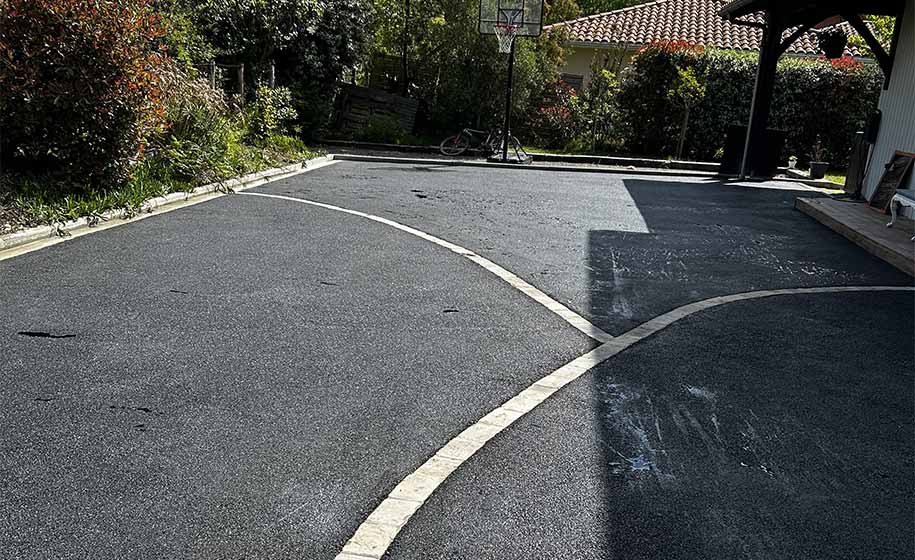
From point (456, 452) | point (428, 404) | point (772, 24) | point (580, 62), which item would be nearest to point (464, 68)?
point (772, 24)

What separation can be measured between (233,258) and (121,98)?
3.22 m

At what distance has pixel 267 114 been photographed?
15609 mm

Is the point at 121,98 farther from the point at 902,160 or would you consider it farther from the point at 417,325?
the point at 902,160

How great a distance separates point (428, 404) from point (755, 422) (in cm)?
161

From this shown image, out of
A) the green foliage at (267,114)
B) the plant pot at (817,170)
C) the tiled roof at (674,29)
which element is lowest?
the plant pot at (817,170)

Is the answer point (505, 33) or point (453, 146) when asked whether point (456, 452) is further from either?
point (505, 33)

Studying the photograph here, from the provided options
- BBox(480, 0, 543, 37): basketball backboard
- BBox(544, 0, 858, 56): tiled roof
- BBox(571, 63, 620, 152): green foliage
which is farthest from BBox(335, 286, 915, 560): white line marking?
BBox(544, 0, 858, 56): tiled roof

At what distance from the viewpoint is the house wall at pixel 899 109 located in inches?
475

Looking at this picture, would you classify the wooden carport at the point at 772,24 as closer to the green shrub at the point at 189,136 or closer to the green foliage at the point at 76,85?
the green shrub at the point at 189,136

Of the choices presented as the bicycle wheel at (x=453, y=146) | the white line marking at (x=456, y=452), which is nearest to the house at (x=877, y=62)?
the bicycle wheel at (x=453, y=146)

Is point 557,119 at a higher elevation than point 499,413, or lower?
higher

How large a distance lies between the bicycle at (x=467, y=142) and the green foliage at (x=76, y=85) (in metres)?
10.4

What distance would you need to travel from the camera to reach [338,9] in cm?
2031

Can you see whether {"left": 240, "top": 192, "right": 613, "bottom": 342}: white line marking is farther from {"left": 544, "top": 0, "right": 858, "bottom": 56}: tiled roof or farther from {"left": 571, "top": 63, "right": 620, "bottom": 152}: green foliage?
{"left": 544, "top": 0, "right": 858, "bottom": 56}: tiled roof
